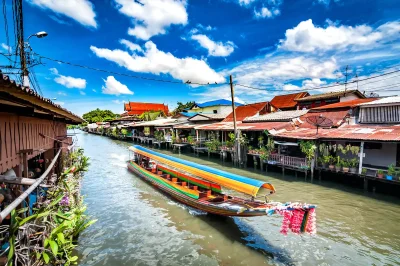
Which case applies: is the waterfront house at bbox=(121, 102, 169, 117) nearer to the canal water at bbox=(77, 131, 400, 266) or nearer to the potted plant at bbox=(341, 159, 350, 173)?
the canal water at bbox=(77, 131, 400, 266)

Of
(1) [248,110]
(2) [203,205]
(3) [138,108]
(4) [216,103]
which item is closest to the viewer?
(2) [203,205]

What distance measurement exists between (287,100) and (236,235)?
3277 cm

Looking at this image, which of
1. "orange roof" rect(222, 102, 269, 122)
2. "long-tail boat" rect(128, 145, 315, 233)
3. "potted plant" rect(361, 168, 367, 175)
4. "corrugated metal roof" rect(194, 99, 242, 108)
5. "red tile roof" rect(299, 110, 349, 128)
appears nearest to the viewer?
"long-tail boat" rect(128, 145, 315, 233)

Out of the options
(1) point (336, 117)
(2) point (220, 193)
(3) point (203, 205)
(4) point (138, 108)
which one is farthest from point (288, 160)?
(4) point (138, 108)

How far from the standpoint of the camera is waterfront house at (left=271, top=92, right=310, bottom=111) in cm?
3538

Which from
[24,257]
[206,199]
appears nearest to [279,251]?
[206,199]

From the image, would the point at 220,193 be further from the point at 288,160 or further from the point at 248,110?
the point at 248,110

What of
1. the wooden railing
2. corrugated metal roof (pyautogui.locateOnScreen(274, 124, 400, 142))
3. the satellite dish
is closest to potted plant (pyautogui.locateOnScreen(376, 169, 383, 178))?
corrugated metal roof (pyautogui.locateOnScreen(274, 124, 400, 142))

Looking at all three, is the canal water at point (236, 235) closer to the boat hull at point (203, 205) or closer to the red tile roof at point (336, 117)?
the boat hull at point (203, 205)

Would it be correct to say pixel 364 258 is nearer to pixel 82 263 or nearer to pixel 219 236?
pixel 219 236

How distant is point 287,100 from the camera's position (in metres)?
37.7

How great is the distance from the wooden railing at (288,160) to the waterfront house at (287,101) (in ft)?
59.2

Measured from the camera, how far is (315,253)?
24.8 feet

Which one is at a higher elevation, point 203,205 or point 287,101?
point 287,101
